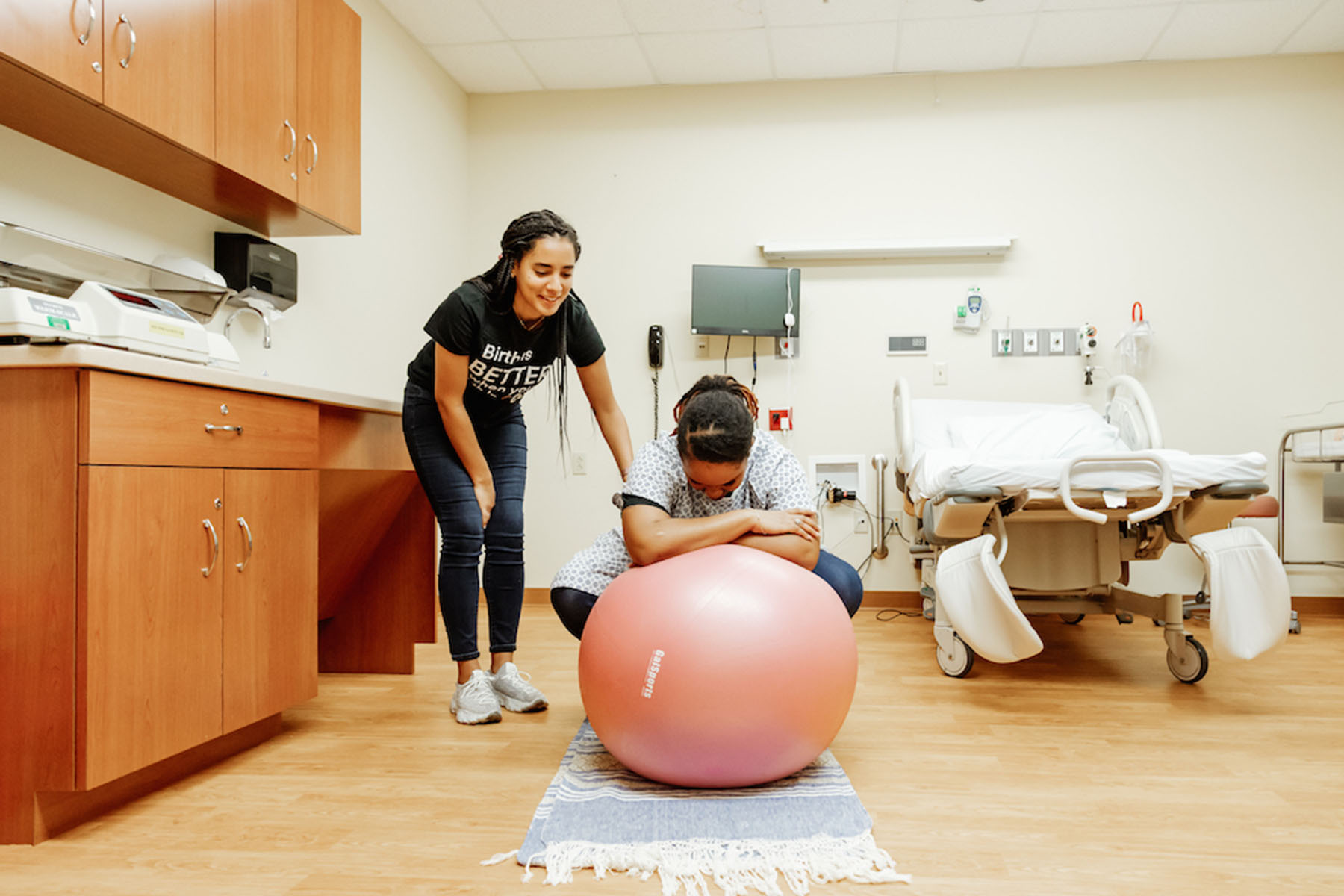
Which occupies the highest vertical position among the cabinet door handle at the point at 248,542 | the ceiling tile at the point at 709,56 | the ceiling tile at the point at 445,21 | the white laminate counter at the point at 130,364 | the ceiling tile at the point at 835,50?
the ceiling tile at the point at 445,21

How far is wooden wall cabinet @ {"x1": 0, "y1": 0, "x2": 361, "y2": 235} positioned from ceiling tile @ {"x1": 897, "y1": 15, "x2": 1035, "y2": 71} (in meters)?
2.23

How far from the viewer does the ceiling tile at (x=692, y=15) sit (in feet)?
10.6

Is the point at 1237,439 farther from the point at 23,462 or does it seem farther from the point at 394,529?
the point at 23,462

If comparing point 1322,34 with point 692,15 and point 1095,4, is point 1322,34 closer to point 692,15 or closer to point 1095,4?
point 1095,4

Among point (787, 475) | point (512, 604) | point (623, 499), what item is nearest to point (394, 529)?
point (512, 604)

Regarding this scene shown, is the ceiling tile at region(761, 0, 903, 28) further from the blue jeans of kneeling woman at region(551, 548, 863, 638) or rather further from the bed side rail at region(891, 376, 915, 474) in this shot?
the blue jeans of kneeling woman at region(551, 548, 863, 638)

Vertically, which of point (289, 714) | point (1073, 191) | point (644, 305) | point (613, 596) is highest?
point (1073, 191)

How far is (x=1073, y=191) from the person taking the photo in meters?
3.75

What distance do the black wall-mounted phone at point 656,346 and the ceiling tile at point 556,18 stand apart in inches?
48.9

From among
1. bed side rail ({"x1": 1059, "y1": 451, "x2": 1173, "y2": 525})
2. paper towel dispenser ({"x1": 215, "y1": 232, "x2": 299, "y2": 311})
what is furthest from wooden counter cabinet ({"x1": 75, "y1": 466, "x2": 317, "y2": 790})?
bed side rail ({"x1": 1059, "y1": 451, "x2": 1173, "y2": 525})

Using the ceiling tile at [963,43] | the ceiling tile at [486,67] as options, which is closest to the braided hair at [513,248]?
the ceiling tile at [486,67]

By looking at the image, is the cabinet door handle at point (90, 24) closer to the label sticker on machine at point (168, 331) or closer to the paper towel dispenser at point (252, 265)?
the label sticker on machine at point (168, 331)

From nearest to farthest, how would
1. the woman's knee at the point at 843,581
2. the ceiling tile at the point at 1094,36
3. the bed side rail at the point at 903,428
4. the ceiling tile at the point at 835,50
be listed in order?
the woman's knee at the point at 843,581, the bed side rail at the point at 903,428, the ceiling tile at the point at 1094,36, the ceiling tile at the point at 835,50

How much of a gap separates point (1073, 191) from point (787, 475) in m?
2.82
